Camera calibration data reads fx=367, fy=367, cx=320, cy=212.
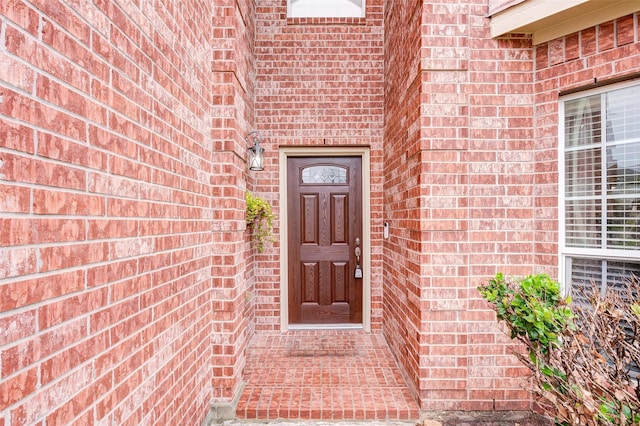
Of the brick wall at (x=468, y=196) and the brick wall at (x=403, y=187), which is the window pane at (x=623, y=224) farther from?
the brick wall at (x=403, y=187)

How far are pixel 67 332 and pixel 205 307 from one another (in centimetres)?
150

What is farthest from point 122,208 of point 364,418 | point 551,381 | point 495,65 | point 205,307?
point 495,65

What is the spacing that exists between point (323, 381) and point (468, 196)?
200 centimetres

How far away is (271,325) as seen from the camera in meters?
4.55

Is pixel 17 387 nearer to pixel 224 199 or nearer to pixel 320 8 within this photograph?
pixel 224 199

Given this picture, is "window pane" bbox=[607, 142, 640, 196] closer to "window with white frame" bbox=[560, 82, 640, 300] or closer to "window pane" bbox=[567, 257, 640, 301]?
"window with white frame" bbox=[560, 82, 640, 300]

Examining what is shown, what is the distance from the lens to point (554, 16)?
254 cm

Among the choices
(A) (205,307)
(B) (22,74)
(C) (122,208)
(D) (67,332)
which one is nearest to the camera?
(B) (22,74)

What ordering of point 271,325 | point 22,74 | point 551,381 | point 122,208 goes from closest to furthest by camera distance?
point 22,74
point 122,208
point 551,381
point 271,325

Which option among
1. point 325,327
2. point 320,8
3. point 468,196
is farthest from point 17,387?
point 320,8

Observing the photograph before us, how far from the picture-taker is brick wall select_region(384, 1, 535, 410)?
9.18ft

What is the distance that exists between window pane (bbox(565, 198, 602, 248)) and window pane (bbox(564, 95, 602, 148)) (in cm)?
44

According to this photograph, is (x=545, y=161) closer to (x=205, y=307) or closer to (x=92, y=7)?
(x=205, y=307)

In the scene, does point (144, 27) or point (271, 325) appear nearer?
point (144, 27)
